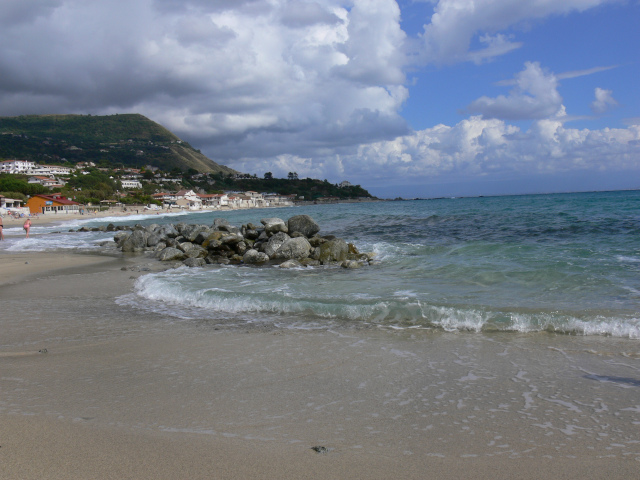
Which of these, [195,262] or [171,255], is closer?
[195,262]

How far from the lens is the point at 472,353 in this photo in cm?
582

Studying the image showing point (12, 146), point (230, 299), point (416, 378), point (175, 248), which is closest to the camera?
point (416, 378)

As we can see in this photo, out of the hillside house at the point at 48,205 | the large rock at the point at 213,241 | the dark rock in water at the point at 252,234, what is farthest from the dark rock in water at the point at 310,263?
the hillside house at the point at 48,205

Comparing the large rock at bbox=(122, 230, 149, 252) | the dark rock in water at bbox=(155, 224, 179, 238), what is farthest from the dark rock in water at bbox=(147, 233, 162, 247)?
the dark rock in water at bbox=(155, 224, 179, 238)

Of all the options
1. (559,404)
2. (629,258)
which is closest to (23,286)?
(559,404)

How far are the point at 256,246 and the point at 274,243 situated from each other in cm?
158

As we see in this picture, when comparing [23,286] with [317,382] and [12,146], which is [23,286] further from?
[12,146]

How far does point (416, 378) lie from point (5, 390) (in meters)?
4.52

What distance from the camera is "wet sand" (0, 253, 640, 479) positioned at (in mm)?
3189

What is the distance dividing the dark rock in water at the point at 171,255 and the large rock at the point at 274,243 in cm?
369

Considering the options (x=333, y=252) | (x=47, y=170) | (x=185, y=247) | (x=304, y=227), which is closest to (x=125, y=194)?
(x=47, y=170)

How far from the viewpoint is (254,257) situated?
16578 mm

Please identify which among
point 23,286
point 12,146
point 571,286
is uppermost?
point 12,146

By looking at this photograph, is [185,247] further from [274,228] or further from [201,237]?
[274,228]
